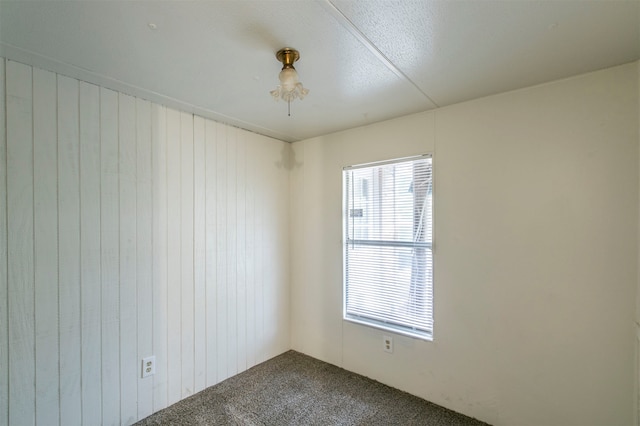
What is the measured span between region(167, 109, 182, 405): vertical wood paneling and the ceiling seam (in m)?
1.50

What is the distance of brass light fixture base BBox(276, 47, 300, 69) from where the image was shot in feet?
4.81

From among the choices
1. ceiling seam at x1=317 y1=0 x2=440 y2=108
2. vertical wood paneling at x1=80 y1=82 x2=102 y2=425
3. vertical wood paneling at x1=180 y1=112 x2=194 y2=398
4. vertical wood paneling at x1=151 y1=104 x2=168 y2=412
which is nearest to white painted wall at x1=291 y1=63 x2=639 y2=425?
ceiling seam at x1=317 y1=0 x2=440 y2=108

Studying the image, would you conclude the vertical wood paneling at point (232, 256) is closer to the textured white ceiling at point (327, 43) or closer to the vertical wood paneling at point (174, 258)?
the vertical wood paneling at point (174, 258)

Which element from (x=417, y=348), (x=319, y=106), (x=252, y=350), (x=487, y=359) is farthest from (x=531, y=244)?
(x=252, y=350)

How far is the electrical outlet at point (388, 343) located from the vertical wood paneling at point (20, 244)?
2.21 m

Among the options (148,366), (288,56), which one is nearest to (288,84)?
(288,56)

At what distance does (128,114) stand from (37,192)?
0.70 metres

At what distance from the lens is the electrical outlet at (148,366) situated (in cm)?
204

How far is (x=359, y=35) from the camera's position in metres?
1.37

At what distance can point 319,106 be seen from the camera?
219cm

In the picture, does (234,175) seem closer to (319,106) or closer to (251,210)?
(251,210)

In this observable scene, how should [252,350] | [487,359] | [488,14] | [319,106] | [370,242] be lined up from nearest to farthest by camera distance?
[488,14], [487,359], [319,106], [370,242], [252,350]

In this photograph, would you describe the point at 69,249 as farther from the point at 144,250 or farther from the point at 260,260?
the point at 260,260

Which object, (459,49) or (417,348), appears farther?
(417,348)
